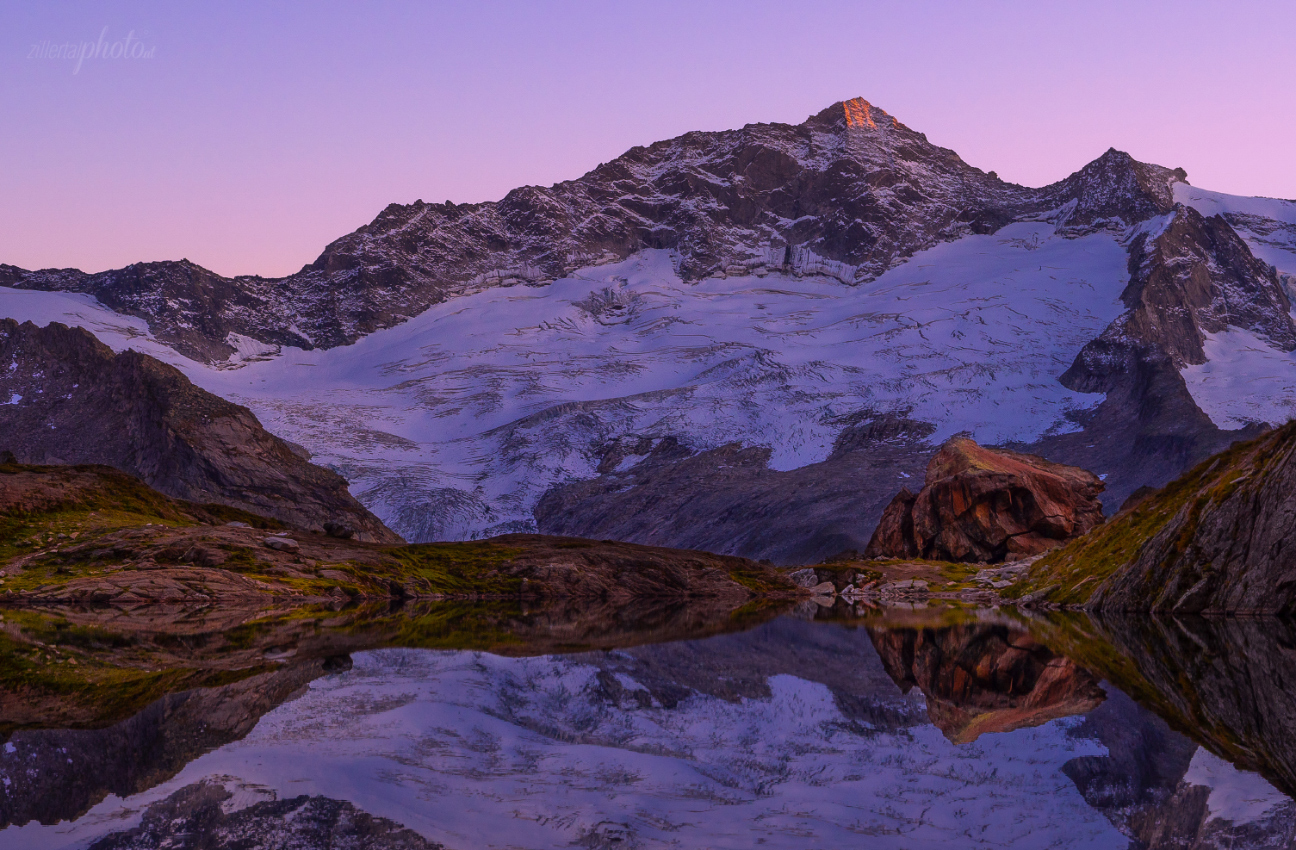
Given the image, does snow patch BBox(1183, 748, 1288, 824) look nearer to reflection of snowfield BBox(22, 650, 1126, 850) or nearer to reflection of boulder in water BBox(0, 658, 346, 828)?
reflection of snowfield BBox(22, 650, 1126, 850)

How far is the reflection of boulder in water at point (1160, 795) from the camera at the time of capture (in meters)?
10.9

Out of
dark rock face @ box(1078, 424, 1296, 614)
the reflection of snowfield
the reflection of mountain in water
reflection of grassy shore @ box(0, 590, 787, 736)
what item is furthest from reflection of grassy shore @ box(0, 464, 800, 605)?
the reflection of mountain in water

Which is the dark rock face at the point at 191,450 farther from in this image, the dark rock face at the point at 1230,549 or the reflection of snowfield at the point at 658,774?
the reflection of snowfield at the point at 658,774

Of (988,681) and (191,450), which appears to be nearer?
(988,681)

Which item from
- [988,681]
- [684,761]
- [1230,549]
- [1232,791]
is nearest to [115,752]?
[684,761]

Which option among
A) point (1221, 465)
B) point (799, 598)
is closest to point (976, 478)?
point (799, 598)

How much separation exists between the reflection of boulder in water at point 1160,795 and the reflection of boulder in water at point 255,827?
7.42m

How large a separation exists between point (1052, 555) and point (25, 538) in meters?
72.7

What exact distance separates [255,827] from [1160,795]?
32.7 ft

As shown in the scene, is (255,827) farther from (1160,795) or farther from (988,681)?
(988,681)

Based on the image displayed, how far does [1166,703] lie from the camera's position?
1880cm

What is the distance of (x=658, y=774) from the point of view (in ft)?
49.6

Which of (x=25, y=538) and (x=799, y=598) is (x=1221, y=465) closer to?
(x=799, y=598)

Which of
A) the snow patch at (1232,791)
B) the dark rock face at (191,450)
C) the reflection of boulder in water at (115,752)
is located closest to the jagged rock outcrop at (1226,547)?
the snow patch at (1232,791)
